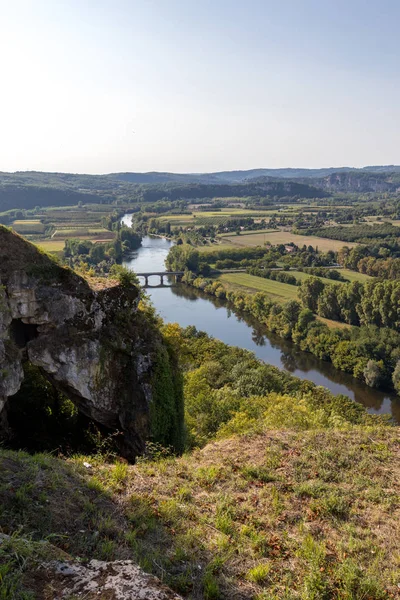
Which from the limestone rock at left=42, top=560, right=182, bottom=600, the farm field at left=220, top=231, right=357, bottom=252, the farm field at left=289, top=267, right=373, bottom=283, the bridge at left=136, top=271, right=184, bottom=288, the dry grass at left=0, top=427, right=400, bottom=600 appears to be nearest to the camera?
the limestone rock at left=42, top=560, right=182, bottom=600

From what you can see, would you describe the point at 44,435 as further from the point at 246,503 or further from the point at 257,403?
the point at 257,403

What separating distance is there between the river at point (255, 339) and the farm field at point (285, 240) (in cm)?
3394

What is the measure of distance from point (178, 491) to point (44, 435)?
814cm

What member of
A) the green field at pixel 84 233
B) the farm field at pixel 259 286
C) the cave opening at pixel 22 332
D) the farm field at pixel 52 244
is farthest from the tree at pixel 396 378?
the green field at pixel 84 233

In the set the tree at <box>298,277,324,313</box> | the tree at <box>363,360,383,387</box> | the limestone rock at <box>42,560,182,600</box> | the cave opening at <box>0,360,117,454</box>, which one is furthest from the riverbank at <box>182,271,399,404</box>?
the limestone rock at <box>42,560,182,600</box>

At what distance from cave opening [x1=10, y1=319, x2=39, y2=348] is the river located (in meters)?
10.4

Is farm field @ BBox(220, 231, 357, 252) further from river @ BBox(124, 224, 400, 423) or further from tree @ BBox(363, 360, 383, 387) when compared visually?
tree @ BBox(363, 360, 383, 387)

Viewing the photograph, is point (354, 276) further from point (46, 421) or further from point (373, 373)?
point (46, 421)

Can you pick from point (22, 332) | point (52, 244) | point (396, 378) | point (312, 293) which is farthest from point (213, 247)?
point (22, 332)

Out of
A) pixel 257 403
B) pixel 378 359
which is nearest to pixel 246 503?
pixel 257 403

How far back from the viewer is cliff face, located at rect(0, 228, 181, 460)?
1277 centimetres

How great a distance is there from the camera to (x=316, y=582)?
566cm

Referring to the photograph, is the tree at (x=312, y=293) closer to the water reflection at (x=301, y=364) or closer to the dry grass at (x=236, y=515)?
the water reflection at (x=301, y=364)

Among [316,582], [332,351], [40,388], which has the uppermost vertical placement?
[316,582]
